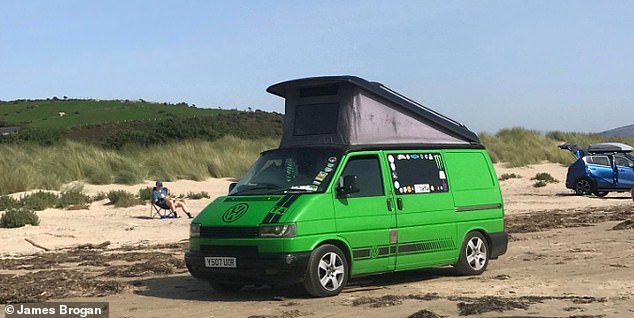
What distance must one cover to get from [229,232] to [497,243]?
437 cm

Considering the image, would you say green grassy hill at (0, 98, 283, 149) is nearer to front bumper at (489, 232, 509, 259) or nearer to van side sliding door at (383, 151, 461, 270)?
front bumper at (489, 232, 509, 259)

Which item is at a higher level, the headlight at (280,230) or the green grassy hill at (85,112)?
the green grassy hill at (85,112)

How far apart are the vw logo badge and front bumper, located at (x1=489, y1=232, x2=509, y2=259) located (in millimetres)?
4005

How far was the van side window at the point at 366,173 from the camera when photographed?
36.8ft

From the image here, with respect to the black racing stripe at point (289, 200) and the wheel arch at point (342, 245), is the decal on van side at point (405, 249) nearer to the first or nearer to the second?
the wheel arch at point (342, 245)

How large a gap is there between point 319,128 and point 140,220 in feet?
39.4

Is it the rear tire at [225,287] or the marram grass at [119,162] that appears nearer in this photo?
the rear tire at [225,287]

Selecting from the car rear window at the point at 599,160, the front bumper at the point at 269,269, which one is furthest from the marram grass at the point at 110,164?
the front bumper at the point at 269,269

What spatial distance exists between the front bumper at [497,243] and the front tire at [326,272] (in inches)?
116

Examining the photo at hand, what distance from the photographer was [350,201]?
11023mm

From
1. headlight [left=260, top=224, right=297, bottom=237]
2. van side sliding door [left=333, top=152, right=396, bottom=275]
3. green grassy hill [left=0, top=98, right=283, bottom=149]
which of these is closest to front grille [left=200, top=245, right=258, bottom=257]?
headlight [left=260, top=224, right=297, bottom=237]

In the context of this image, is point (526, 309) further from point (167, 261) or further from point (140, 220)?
point (140, 220)

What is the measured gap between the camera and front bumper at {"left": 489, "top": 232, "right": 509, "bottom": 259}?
12883 millimetres

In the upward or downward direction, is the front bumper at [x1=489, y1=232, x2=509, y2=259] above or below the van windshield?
below
